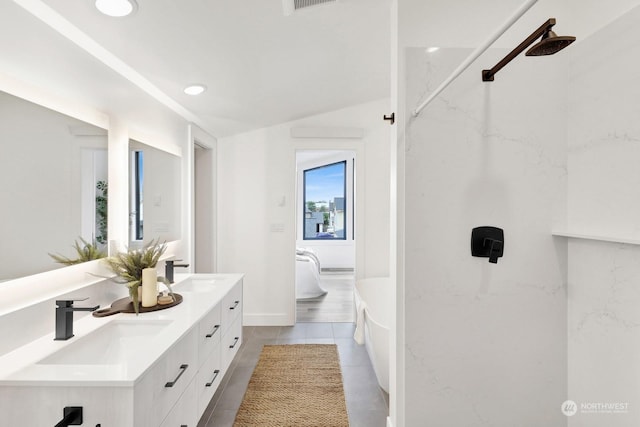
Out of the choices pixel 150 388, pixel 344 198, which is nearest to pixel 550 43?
pixel 150 388

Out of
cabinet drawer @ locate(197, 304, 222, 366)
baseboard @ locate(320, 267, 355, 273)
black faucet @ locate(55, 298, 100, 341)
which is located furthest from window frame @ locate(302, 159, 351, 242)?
black faucet @ locate(55, 298, 100, 341)

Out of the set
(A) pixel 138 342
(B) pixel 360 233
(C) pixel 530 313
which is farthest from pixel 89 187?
(B) pixel 360 233

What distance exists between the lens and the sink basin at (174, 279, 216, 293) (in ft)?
7.65

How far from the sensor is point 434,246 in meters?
1.70

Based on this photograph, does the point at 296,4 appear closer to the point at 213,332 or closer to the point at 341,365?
the point at 213,332

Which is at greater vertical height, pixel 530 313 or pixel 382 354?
pixel 530 313

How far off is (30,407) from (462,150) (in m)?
1.95

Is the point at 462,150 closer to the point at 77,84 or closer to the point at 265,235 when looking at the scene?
the point at 77,84

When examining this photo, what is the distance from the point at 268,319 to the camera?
3.94m

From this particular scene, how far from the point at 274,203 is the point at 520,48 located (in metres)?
3.04

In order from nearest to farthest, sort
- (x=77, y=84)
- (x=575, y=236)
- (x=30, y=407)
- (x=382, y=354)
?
1. (x=30, y=407)
2. (x=575, y=236)
3. (x=77, y=84)
4. (x=382, y=354)

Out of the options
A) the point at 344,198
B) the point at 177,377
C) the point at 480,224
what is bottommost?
the point at 177,377

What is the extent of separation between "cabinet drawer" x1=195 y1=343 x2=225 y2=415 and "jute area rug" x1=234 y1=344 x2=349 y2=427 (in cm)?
40

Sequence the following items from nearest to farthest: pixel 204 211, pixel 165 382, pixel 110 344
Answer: pixel 165 382 < pixel 110 344 < pixel 204 211
